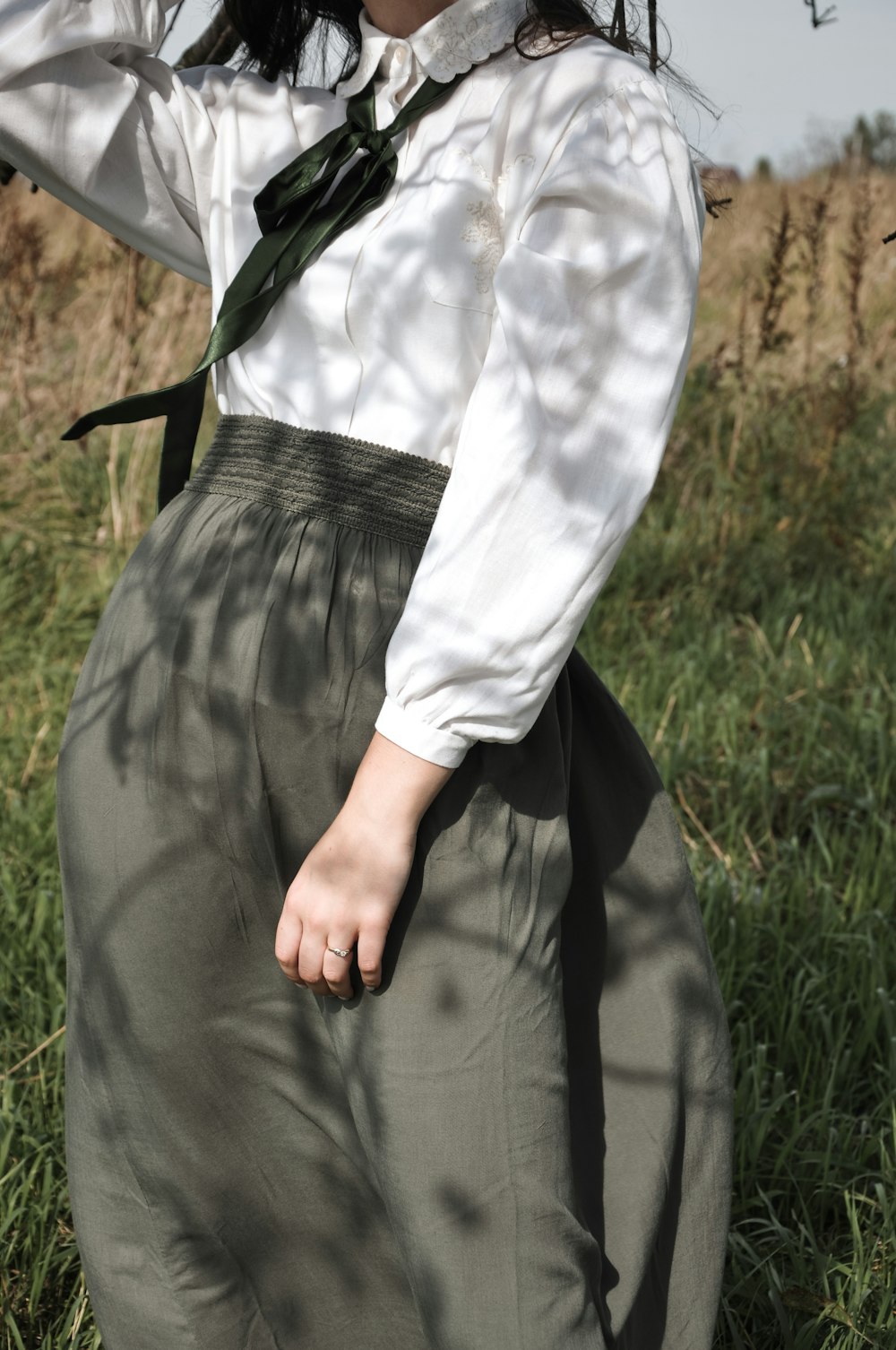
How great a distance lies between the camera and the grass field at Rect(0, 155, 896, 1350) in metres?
1.89

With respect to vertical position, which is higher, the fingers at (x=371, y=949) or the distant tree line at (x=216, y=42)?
the distant tree line at (x=216, y=42)

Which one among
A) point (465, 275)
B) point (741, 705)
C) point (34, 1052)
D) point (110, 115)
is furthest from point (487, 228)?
point (741, 705)

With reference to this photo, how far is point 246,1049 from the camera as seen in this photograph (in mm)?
1264

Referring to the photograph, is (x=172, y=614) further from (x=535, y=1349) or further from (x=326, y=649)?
(x=535, y=1349)

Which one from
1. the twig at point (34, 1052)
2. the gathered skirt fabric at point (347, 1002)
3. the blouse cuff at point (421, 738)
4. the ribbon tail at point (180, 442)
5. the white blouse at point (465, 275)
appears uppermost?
the white blouse at point (465, 275)

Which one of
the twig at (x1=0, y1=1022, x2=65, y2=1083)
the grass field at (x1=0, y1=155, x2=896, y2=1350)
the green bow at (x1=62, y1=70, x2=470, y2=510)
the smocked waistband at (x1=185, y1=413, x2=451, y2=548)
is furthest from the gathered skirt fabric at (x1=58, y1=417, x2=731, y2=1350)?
the twig at (x1=0, y1=1022, x2=65, y2=1083)

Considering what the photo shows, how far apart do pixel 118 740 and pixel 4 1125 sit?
3.35ft

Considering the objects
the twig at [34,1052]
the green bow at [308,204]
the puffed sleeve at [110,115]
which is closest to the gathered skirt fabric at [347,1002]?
the green bow at [308,204]

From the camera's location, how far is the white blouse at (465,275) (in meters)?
1.03

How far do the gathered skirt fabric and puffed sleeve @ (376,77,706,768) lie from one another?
118 mm

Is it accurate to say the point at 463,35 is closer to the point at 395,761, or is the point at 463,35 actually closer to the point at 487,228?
the point at 487,228

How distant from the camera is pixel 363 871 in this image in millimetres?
1081

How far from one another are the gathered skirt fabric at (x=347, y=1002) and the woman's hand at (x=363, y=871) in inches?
1.6

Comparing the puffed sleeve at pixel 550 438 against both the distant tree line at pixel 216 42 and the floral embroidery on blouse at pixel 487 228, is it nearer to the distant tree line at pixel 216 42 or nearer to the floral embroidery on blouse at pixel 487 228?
the floral embroidery on blouse at pixel 487 228
